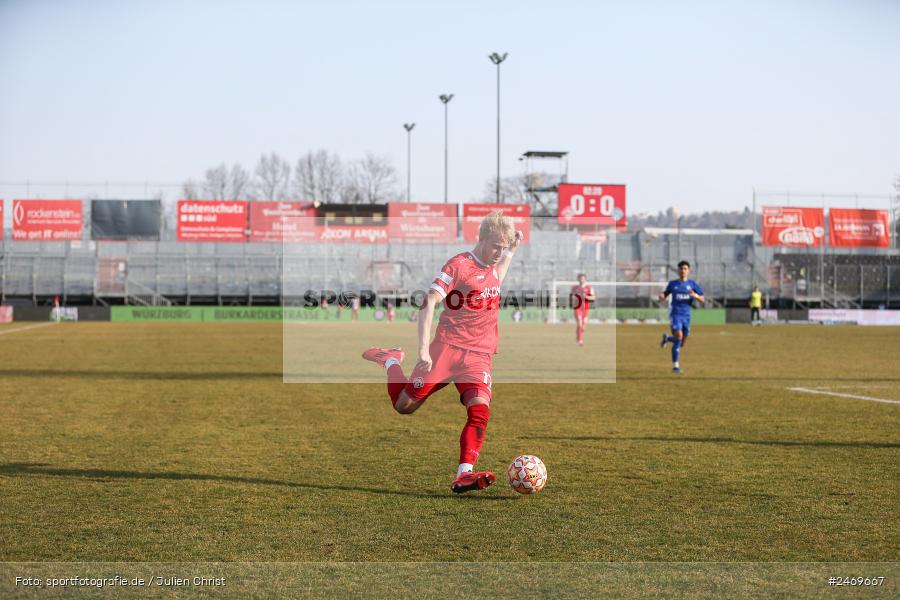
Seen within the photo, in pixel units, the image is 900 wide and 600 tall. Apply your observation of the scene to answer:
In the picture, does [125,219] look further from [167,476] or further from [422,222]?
[167,476]

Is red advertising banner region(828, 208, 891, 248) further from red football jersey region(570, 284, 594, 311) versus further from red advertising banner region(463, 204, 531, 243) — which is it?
red football jersey region(570, 284, 594, 311)

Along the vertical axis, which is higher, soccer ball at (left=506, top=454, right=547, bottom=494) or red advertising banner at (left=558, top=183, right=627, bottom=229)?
red advertising banner at (left=558, top=183, right=627, bottom=229)

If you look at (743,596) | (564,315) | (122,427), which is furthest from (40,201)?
(743,596)

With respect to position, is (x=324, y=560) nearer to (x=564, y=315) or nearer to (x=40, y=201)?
(x=564, y=315)

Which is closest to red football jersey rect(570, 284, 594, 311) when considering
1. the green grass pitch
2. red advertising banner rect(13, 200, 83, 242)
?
the green grass pitch

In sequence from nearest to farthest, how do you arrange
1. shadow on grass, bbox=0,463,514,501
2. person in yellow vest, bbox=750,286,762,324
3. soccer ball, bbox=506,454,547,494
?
soccer ball, bbox=506,454,547,494 → shadow on grass, bbox=0,463,514,501 → person in yellow vest, bbox=750,286,762,324

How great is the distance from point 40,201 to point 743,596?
2262 inches

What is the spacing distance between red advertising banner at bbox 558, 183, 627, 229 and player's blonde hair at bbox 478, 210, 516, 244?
5451cm

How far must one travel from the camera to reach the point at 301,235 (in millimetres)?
60219

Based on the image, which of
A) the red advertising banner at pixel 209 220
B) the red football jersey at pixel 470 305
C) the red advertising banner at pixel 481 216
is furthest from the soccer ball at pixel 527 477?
the red advertising banner at pixel 209 220

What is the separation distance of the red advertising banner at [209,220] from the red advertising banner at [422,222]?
8982 mm

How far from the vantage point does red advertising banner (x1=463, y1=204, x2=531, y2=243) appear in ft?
190

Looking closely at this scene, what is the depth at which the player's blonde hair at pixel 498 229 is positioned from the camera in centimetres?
709

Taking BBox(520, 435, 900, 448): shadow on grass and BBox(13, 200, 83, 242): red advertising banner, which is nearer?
BBox(520, 435, 900, 448): shadow on grass
